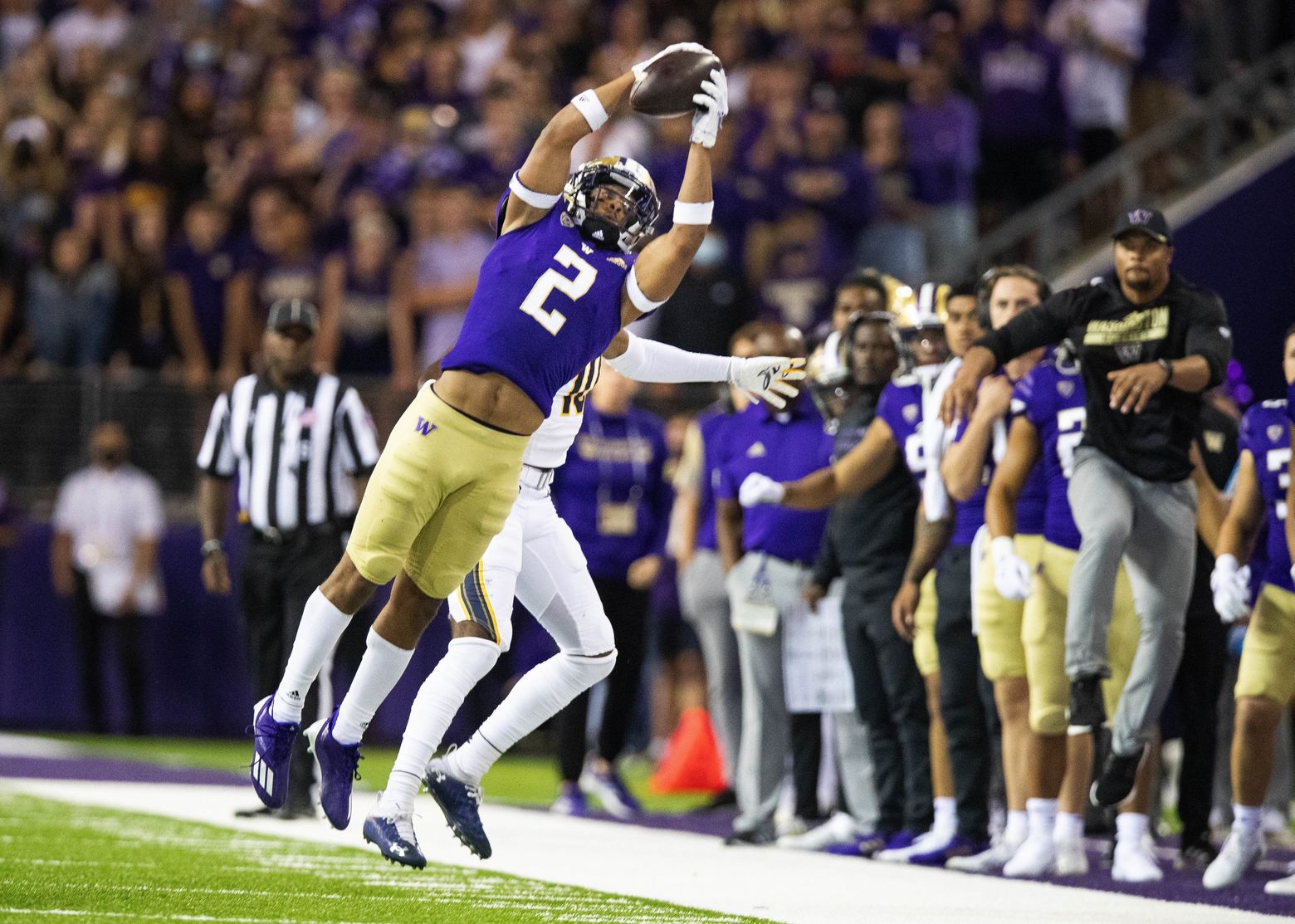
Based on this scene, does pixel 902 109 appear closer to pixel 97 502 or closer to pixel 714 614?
pixel 714 614

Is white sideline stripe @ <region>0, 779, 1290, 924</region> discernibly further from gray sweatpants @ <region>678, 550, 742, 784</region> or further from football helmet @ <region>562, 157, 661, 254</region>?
football helmet @ <region>562, 157, 661, 254</region>

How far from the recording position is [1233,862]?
640 cm

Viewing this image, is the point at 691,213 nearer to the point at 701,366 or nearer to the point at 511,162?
the point at 701,366

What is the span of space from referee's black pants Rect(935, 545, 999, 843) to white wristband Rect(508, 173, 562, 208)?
7.54 feet

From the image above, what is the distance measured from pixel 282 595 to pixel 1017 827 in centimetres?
319

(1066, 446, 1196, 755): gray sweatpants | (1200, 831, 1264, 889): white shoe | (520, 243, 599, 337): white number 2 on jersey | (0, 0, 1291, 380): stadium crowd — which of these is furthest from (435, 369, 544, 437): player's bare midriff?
(0, 0, 1291, 380): stadium crowd

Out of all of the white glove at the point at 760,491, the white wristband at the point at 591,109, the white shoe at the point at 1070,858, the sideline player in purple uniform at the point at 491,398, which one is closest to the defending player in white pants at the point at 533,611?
the sideline player in purple uniform at the point at 491,398

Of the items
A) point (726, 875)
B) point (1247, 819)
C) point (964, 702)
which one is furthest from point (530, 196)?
point (1247, 819)

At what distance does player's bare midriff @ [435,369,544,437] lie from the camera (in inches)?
217

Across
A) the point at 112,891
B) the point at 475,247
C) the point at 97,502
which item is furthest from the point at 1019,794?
the point at 97,502

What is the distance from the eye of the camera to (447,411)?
5.50 m

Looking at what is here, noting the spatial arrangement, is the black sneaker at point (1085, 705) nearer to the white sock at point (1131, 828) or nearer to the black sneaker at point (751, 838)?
the white sock at point (1131, 828)

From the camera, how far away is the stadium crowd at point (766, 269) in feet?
23.2

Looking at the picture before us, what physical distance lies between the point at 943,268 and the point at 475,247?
9.43ft
